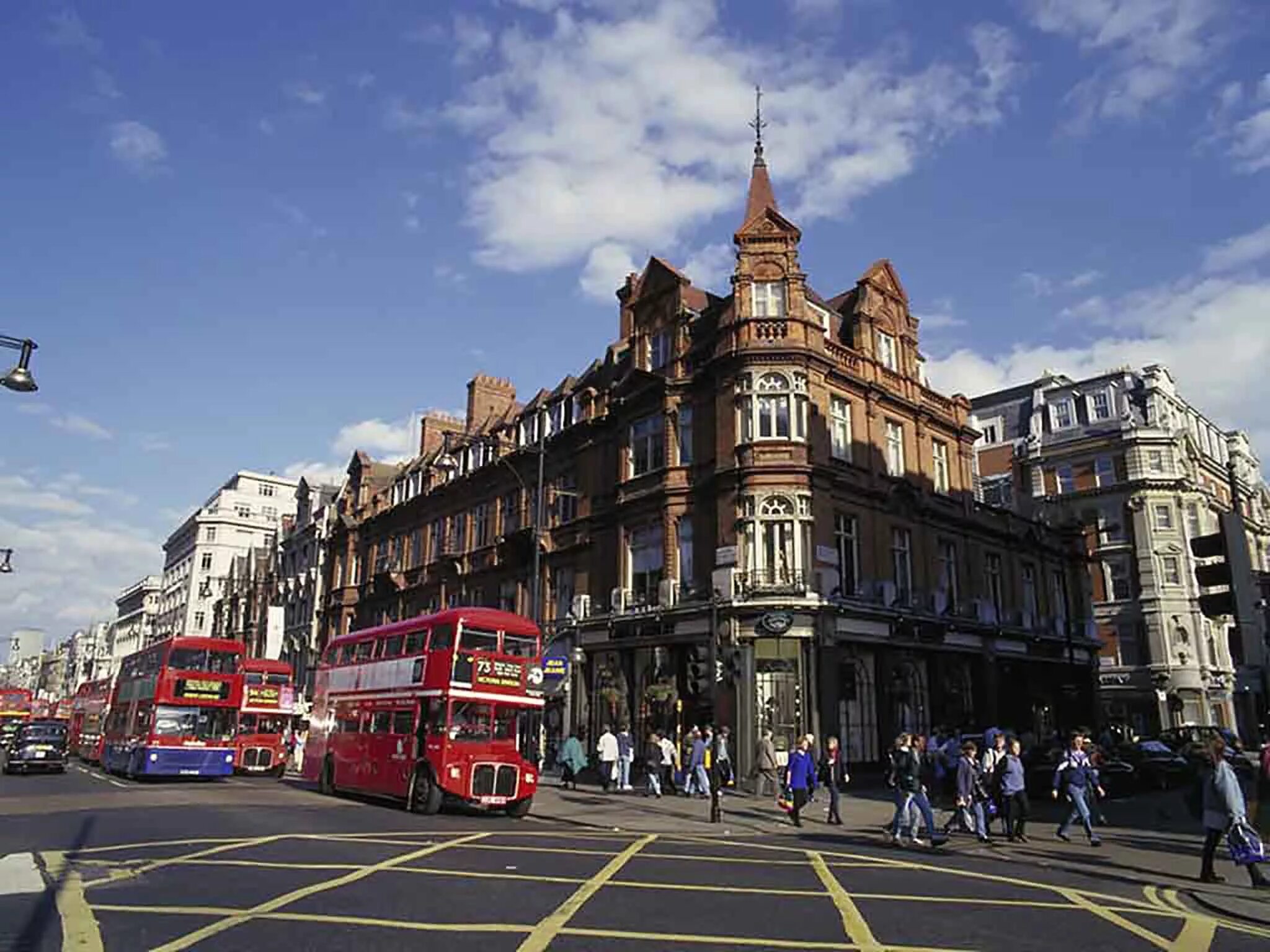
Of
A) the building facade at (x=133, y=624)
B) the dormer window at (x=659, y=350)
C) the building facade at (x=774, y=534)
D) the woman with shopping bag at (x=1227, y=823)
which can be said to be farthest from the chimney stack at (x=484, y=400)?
the building facade at (x=133, y=624)

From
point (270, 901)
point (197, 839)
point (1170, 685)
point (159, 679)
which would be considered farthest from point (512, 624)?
point (1170, 685)

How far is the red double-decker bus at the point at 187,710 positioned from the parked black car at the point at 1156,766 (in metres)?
27.9

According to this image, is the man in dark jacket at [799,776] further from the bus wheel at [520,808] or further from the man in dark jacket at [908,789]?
the bus wheel at [520,808]

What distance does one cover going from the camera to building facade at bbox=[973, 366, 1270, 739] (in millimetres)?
51531

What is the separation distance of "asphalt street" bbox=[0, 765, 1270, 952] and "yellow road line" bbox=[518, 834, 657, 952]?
0.03 meters

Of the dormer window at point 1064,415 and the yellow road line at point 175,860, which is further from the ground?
the dormer window at point 1064,415

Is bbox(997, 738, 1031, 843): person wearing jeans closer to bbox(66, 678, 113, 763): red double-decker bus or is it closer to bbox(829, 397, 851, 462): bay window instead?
bbox(829, 397, 851, 462): bay window

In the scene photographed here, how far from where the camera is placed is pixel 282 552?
67.1 metres

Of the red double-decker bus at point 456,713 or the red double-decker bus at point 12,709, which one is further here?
the red double-decker bus at point 12,709

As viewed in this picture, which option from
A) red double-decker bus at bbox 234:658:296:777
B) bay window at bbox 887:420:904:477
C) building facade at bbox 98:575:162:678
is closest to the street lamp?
red double-decker bus at bbox 234:658:296:777

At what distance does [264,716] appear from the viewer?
108ft

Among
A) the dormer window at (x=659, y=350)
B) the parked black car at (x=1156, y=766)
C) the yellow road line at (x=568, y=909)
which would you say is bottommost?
the yellow road line at (x=568, y=909)

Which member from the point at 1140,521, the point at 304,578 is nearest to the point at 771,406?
the point at 1140,521

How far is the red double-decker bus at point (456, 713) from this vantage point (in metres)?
19.9
